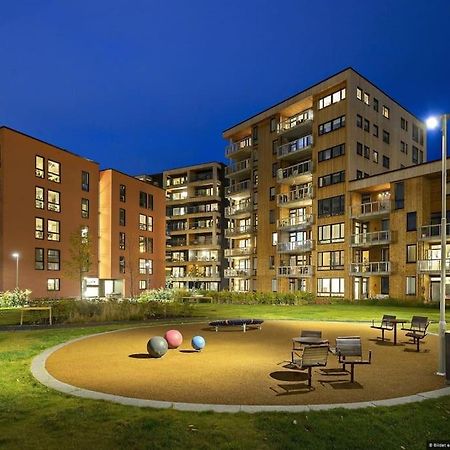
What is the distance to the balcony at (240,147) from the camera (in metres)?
68.5

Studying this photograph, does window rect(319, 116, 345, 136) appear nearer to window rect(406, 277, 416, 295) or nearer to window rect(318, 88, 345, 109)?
window rect(318, 88, 345, 109)

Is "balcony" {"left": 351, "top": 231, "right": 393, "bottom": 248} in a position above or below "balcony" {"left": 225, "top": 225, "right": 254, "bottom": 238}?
below

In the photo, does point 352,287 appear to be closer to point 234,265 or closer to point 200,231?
point 234,265

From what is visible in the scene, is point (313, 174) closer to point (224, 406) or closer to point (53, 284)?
point (53, 284)

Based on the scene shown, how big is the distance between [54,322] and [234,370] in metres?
15.9

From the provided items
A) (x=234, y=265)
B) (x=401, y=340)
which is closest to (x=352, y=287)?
(x=234, y=265)

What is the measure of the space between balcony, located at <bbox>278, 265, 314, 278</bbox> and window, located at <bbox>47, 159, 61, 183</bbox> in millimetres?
29365

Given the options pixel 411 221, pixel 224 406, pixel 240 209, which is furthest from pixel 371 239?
pixel 224 406

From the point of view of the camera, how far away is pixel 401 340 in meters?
18.8

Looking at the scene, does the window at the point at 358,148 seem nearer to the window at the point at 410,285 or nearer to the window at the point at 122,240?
the window at the point at 410,285

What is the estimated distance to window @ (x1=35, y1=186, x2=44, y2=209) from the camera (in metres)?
49.5

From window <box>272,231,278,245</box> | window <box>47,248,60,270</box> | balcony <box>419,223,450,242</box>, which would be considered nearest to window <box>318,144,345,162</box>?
window <box>272,231,278,245</box>

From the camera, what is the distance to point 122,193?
62750mm

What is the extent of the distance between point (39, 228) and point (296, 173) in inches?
1231
